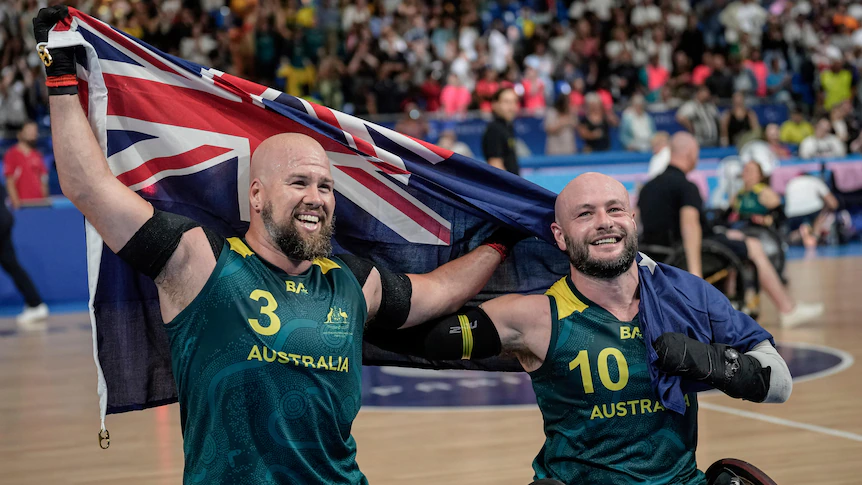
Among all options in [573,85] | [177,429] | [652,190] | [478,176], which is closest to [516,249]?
[478,176]

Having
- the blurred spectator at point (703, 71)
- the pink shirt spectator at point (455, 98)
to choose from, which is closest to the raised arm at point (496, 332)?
the pink shirt spectator at point (455, 98)

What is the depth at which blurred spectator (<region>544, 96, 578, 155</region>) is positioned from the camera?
15.5m

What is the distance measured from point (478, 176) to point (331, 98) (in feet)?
40.2

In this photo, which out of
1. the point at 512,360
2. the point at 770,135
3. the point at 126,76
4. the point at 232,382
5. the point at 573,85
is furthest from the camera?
the point at 573,85

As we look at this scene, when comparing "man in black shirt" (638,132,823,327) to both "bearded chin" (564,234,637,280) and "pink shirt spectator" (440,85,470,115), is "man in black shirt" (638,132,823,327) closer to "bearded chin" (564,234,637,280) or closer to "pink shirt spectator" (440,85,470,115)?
"bearded chin" (564,234,637,280)

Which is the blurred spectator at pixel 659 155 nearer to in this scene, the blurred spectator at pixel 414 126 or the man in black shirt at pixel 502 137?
the blurred spectator at pixel 414 126

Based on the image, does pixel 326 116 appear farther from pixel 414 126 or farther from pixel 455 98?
pixel 455 98

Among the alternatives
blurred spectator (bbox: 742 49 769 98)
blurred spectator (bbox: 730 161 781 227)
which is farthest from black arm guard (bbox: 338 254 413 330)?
blurred spectator (bbox: 742 49 769 98)

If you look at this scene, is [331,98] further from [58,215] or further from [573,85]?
[58,215]

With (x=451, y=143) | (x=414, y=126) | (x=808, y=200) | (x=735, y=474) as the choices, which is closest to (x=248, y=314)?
(x=735, y=474)

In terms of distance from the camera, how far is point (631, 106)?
16328mm

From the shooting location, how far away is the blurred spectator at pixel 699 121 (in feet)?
54.4

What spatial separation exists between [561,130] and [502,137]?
5955 millimetres

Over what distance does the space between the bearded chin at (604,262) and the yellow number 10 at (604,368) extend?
0.25m
